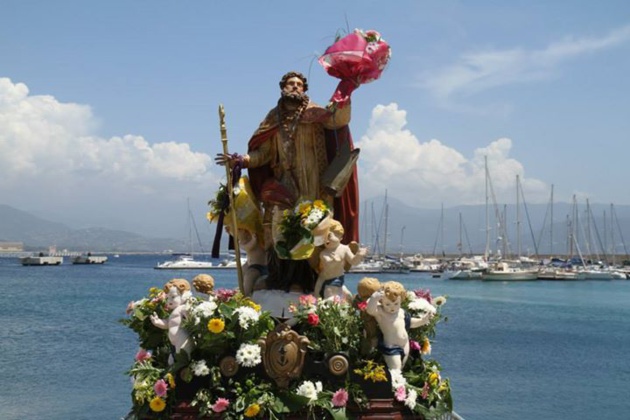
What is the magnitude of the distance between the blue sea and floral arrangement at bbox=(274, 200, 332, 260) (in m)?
8.46

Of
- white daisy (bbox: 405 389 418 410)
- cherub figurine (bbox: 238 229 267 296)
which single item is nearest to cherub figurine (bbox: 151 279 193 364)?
cherub figurine (bbox: 238 229 267 296)

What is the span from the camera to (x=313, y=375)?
317 inches

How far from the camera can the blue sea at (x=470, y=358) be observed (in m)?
22.0

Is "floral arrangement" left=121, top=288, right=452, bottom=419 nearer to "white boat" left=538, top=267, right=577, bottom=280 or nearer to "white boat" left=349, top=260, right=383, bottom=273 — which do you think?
"white boat" left=349, top=260, right=383, bottom=273

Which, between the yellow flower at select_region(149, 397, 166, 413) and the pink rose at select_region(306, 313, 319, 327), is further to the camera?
the pink rose at select_region(306, 313, 319, 327)

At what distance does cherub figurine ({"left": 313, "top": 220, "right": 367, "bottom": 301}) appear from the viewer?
9.19 meters

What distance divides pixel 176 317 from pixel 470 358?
24.0m

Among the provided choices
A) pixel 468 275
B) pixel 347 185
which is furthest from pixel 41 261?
pixel 347 185

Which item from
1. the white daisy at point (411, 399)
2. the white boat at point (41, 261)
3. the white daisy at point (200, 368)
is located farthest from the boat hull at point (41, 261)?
the white daisy at point (411, 399)

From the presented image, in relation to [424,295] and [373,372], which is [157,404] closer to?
[373,372]

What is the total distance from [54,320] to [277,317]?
36.6 meters

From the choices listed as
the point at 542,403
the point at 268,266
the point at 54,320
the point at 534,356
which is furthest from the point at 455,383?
the point at 54,320

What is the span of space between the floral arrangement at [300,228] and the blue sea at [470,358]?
8.46m

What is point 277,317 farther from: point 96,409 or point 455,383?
point 455,383
